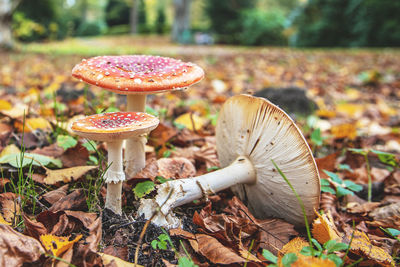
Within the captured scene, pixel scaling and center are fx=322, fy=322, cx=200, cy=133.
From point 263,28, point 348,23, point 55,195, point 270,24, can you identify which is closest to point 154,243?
point 55,195

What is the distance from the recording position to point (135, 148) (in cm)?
212

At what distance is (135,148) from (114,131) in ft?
2.44

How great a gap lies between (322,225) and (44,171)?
1755mm

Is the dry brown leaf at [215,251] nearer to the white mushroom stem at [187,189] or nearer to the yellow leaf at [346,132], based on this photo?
the white mushroom stem at [187,189]

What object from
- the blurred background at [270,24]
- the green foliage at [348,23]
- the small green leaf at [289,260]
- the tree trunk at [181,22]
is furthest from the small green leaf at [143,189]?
the tree trunk at [181,22]

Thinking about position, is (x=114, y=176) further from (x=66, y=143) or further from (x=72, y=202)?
(x=66, y=143)

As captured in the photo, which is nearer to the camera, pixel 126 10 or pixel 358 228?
pixel 358 228

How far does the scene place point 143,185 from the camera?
6.21 feet

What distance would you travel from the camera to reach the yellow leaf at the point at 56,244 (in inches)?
53.7

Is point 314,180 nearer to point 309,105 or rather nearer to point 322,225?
point 322,225

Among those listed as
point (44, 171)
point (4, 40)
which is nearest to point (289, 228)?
point (44, 171)

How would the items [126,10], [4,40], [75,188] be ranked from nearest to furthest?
[75,188] < [4,40] < [126,10]

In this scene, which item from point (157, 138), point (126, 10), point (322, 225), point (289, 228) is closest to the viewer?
point (322, 225)

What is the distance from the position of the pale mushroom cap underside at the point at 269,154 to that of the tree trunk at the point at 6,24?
1385 centimetres
